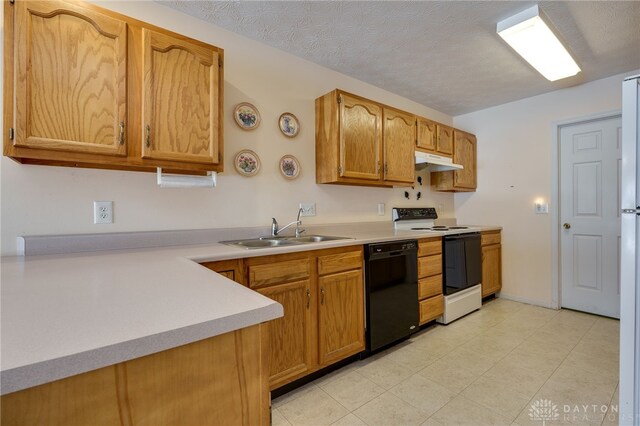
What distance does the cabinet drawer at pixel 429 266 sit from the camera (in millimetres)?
2559

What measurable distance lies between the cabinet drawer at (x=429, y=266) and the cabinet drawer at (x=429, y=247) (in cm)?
4

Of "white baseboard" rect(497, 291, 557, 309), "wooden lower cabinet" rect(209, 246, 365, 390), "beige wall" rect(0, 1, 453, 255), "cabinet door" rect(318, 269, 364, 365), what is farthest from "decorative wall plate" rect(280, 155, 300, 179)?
"white baseboard" rect(497, 291, 557, 309)

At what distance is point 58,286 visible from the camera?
0.84 metres

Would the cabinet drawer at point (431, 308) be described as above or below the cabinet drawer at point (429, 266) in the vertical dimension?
below

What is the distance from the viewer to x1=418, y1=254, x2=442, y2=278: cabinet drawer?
2.56 m

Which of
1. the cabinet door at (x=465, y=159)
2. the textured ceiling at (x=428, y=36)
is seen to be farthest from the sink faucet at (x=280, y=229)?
the cabinet door at (x=465, y=159)

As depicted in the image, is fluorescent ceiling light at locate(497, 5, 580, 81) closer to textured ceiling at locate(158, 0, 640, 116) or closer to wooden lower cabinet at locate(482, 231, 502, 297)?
textured ceiling at locate(158, 0, 640, 116)

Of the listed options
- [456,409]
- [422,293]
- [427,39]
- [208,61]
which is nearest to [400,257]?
[422,293]

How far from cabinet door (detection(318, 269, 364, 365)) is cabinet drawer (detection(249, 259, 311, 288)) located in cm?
16

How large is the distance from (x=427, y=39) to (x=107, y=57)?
Answer: 2.12 meters

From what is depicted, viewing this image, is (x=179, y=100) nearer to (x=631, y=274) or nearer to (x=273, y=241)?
(x=273, y=241)

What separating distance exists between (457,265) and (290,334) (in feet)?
6.30

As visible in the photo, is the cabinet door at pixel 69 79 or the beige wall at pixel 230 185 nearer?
the cabinet door at pixel 69 79

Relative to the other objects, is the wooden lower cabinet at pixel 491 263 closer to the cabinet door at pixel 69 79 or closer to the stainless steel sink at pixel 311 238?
the stainless steel sink at pixel 311 238
